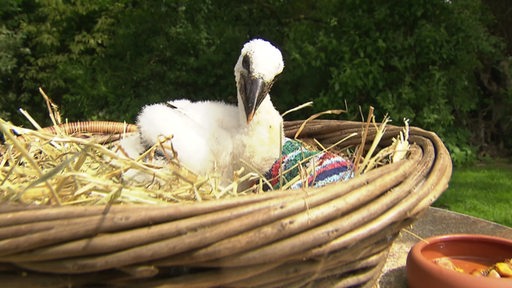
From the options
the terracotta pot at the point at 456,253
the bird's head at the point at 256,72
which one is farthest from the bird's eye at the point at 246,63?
the terracotta pot at the point at 456,253

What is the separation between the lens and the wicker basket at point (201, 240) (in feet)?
2.21

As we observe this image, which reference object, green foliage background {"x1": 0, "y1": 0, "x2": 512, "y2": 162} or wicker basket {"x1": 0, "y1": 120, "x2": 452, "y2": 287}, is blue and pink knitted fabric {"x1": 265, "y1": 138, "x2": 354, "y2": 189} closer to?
wicker basket {"x1": 0, "y1": 120, "x2": 452, "y2": 287}

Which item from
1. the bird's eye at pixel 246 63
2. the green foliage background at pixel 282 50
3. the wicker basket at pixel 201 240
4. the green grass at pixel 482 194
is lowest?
the green grass at pixel 482 194

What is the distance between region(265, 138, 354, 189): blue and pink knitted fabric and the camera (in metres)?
1.20

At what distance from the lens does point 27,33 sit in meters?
4.88

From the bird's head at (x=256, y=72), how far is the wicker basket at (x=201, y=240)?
1.95 ft

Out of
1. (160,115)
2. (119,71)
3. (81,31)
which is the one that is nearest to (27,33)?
(81,31)

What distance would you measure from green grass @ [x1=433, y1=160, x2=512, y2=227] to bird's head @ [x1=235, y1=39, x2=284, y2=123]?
2.10 metres

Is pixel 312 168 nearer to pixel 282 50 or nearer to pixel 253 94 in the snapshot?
pixel 253 94

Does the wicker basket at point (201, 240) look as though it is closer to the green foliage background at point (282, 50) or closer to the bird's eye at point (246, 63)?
the bird's eye at point (246, 63)

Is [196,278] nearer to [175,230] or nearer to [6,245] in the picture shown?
[175,230]

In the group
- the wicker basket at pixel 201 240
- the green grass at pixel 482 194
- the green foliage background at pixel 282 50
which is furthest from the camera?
the green foliage background at pixel 282 50

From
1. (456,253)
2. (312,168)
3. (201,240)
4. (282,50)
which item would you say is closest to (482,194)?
(282,50)

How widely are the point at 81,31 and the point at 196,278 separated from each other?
4.61 meters
